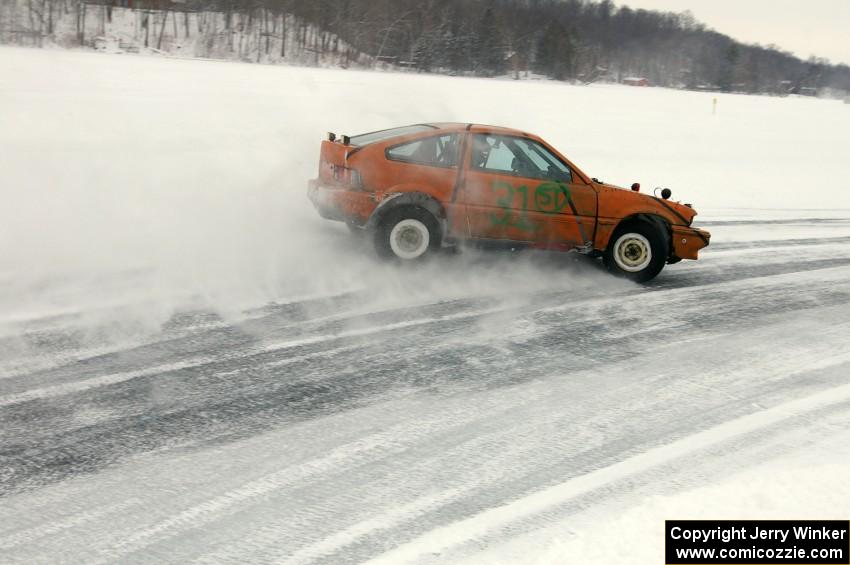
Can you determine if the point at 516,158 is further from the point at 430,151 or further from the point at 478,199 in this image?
the point at 430,151

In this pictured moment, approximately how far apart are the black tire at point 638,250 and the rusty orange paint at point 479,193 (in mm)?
120

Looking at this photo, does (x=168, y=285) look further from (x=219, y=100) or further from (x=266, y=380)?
(x=219, y=100)

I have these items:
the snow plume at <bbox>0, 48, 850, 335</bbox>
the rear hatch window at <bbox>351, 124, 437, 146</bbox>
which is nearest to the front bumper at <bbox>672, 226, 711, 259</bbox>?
the snow plume at <bbox>0, 48, 850, 335</bbox>

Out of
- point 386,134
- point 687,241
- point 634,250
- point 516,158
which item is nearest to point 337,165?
point 386,134

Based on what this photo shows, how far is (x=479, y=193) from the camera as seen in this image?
8.58 m

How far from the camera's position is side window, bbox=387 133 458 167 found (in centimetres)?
859

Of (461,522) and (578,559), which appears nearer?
(578,559)

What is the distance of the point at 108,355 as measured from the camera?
578cm

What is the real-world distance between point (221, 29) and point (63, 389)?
260ft

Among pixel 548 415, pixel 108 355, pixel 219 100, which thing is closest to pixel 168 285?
pixel 108 355

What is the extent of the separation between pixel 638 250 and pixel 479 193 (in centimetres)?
189

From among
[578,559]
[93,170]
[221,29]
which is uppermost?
[221,29]

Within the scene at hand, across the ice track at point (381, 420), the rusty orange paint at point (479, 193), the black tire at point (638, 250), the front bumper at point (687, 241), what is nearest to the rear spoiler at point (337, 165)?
the rusty orange paint at point (479, 193)

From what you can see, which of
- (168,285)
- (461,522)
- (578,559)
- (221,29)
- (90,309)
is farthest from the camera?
(221,29)
